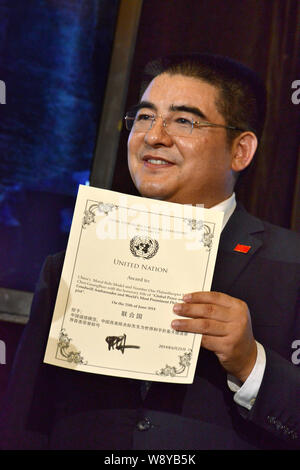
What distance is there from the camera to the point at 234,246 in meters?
A: 1.38

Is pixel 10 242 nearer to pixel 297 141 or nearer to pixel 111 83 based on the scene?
pixel 111 83

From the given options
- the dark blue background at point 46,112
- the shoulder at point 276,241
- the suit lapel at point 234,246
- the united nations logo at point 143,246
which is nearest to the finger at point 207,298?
the united nations logo at point 143,246

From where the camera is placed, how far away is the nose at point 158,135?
4.62ft

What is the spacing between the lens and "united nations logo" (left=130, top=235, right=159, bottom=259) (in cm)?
103

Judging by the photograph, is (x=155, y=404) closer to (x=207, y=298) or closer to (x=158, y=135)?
(x=207, y=298)

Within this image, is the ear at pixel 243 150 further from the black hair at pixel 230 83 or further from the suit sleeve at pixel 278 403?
the suit sleeve at pixel 278 403

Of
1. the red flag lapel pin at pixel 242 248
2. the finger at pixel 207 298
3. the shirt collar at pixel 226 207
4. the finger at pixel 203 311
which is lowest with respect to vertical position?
the finger at pixel 203 311

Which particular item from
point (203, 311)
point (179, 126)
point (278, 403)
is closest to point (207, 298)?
point (203, 311)

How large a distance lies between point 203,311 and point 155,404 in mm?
327

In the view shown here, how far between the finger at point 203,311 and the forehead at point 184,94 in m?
0.65

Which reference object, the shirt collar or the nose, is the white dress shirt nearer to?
the shirt collar

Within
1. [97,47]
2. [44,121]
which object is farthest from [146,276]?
[97,47]

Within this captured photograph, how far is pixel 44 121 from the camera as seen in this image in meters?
2.04

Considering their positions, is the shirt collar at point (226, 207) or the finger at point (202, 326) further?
the shirt collar at point (226, 207)
